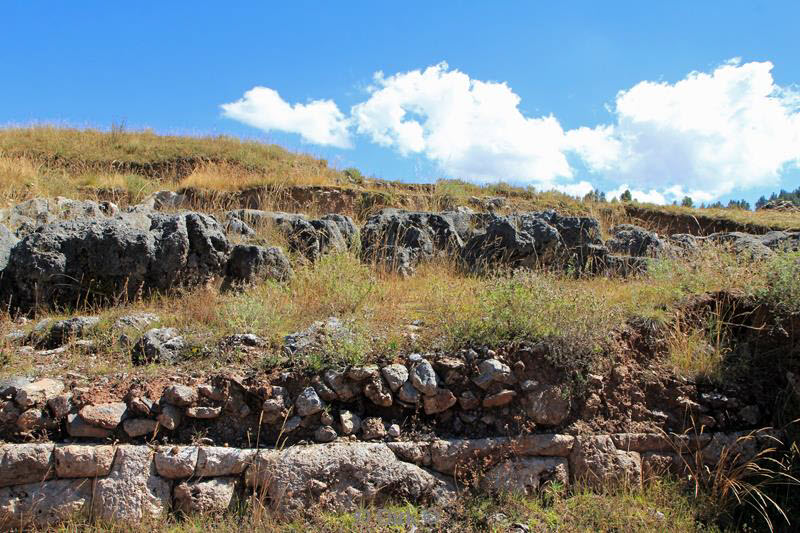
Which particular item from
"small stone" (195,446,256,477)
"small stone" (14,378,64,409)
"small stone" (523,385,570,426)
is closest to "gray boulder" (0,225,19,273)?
"small stone" (14,378,64,409)

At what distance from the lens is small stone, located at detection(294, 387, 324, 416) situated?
14.3 ft

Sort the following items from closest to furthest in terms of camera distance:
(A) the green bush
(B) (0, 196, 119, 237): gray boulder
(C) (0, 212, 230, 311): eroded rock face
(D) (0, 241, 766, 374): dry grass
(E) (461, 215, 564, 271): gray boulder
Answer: (D) (0, 241, 766, 374): dry grass
(A) the green bush
(C) (0, 212, 230, 311): eroded rock face
(B) (0, 196, 119, 237): gray boulder
(E) (461, 215, 564, 271): gray boulder

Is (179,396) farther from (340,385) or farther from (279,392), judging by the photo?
(340,385)

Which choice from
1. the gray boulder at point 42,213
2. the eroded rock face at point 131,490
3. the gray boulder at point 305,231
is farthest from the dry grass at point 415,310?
the gray boulder at point 42,213

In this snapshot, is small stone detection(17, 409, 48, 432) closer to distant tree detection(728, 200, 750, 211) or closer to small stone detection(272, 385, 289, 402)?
small stone detection(272, 385, 289, 402)

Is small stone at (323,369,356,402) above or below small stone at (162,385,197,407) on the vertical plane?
above

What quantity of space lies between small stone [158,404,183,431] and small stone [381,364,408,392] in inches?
60.7

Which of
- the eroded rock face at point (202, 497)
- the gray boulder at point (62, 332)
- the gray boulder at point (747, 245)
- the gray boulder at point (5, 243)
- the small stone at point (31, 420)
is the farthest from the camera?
the gray boulder at point (747, 245)

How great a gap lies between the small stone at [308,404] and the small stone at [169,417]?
846 millimetres

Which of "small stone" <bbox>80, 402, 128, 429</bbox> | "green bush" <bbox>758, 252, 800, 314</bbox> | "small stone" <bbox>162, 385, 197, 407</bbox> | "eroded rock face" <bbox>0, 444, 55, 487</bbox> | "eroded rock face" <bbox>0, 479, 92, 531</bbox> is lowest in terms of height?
"eroded rock face" <bbox>0, 479, 92, 531</bbox>

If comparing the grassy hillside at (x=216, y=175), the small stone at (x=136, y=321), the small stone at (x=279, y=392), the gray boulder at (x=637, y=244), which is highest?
the grassy hillside at (x=216, y=175)

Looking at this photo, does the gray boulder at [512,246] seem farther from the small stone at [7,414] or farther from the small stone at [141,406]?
the small stone at [7,414]

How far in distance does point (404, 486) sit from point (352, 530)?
0.51m

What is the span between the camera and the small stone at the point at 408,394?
453 centimetres
